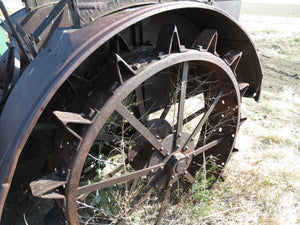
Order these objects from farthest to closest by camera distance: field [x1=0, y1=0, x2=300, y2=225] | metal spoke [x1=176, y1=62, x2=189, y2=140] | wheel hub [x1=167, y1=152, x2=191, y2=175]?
field [x1=0, y1=0, x2=300, y2=225] < wheel hub [x1=167, y1=152, x2=191, y2=175] < metal spoke [x1=176, y1=62, x2=189, y2=140]

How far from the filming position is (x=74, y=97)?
1.67m

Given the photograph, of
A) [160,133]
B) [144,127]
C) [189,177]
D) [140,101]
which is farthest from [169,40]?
[189,177]

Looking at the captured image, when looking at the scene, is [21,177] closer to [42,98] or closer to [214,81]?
[42,98]

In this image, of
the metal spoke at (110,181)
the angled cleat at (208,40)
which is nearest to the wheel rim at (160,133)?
the metal spoke at (110,181)

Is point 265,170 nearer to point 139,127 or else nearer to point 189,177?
point 189,177

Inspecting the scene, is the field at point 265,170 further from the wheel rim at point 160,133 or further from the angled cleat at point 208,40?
the angled cleat at point 208,40

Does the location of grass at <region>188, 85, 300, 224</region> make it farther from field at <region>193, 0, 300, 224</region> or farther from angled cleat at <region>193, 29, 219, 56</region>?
angled cleat at <region>193, 29, 219, 56</region>

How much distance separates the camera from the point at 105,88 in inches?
58.9

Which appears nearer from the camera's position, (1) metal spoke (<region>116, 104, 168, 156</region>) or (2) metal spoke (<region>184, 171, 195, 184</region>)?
(1) metal spoke (<region>116, 104, 168, 156</region>)

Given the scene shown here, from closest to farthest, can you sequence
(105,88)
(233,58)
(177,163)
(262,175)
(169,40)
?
(105,88) < (169,40) < (177,163) < (233,58) < (262,175)

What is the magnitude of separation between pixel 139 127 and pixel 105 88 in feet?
1.33

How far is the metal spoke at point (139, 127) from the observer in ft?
5.14

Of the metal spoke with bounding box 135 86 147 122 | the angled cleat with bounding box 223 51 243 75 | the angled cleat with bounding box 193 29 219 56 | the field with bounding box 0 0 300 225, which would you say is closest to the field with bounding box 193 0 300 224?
the field with bounding box 0 0 300 225

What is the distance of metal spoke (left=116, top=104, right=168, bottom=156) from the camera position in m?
1.57
